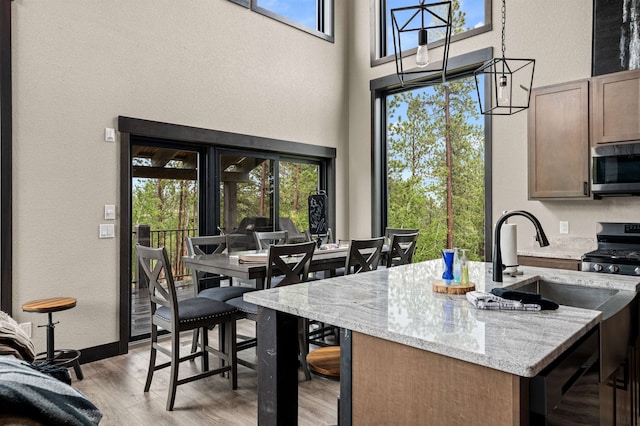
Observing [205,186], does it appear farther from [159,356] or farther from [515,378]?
[515,378]

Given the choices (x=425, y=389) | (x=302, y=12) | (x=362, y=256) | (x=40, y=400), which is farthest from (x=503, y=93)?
(x=302, y=12)

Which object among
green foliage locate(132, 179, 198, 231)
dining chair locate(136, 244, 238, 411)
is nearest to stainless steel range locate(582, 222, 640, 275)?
dining chair locate(136, 244, 238, 411)

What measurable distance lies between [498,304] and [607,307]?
50 centimetres

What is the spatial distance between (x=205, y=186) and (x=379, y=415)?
362 centimetres

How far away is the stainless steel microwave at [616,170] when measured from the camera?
3.32 metres

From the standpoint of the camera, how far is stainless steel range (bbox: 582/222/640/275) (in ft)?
9.49

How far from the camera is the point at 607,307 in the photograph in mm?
1658

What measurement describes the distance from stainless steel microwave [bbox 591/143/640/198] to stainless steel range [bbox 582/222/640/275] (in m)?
0.33

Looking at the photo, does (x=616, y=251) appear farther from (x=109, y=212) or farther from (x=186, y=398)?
(x=109, y=212)

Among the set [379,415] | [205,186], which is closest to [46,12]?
[205,186]

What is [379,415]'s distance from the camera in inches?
54.1

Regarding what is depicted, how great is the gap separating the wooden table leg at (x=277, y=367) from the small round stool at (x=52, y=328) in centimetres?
207

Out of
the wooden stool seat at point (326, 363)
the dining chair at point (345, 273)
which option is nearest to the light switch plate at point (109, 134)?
the dining chair at point (345, 273)

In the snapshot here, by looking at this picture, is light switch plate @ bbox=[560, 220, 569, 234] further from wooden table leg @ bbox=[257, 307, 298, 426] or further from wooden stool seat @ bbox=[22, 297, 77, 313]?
wooden stool seat @ bbox=[22, 297, 77, 313]
